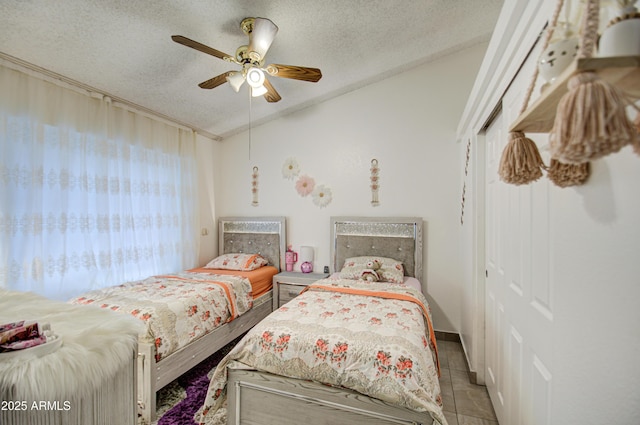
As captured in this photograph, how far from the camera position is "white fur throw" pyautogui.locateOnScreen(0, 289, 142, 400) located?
21.0 inches

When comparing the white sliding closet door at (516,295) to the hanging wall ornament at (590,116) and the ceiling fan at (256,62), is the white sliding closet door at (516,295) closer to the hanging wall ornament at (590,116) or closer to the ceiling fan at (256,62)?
the hanging wall ornament at (590,116)

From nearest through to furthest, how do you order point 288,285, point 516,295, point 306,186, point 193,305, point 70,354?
point 70,354 < point 516,295 < point 193,305 < point 288,285 < point 306,186

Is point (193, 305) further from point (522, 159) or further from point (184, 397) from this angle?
point (522, 159)

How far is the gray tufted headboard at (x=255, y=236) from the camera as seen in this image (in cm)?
371

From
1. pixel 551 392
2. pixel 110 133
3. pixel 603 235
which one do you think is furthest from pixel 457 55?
pixel 110 133

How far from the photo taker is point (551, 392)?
3.22 ft

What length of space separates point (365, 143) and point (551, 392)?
9.26 feet

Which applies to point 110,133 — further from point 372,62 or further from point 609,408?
point 609,408

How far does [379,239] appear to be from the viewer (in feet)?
10.6

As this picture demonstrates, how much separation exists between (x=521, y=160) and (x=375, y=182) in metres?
2.51

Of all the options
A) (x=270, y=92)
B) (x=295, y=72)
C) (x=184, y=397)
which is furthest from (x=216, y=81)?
(x=184, y=397)

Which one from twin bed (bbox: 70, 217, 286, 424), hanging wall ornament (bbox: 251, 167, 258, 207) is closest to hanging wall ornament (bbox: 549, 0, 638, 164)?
twin bed (bbox: 70, 217, 286, 424)

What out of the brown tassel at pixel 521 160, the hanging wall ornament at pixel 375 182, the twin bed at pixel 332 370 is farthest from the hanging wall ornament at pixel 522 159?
the hanging wall ornament at pixel 375 182

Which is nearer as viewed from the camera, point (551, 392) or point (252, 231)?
point (551, 392)
